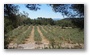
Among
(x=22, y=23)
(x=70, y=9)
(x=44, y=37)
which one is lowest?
(x=44, y=37)

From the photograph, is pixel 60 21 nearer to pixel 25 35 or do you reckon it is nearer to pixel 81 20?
pixel 81 20

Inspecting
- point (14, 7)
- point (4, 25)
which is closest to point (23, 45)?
point (4, 25)

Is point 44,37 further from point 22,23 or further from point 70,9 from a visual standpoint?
point 70,9

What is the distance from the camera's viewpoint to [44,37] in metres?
2.70

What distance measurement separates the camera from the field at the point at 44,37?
2.68 m

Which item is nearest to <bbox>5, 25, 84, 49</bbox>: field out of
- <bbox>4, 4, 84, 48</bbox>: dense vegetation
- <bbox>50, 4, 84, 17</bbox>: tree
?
<bbox>4, 4, 84, 48</bbox>: dense vegetation

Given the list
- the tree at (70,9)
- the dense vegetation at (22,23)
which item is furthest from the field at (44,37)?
the tree at (70,9)

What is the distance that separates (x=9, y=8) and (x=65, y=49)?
3.31 feet

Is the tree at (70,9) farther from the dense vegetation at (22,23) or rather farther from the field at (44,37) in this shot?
the field at (44,37)

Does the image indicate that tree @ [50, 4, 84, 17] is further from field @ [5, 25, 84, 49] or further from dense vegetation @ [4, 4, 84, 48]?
field @ [5, 25, 84, 49]

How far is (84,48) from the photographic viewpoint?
2707 mm

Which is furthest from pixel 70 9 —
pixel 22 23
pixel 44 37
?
pixel 22 23

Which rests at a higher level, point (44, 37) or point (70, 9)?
point (70, 9)

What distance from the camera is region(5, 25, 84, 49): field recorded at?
2.68 metres
